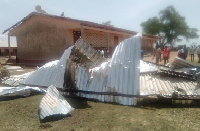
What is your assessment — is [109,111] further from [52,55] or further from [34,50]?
[34,50]

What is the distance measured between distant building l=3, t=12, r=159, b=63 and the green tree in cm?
4410

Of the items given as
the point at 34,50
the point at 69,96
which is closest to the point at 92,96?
the point at 69,96

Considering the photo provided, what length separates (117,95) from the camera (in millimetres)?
6293

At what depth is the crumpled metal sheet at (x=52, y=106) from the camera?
5117mm

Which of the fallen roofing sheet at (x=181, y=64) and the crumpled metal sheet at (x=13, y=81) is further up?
the fallen roofing sheet at (x=181, y=64)

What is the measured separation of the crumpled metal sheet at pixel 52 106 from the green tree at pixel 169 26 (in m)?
61.2

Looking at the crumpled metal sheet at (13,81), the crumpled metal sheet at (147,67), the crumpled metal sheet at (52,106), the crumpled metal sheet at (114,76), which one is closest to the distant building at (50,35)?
the crumpled metal sheet at (147,67)

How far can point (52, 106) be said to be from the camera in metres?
5.41

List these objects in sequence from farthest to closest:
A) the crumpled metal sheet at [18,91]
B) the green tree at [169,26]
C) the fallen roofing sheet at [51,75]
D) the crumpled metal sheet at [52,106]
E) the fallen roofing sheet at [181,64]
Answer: the green tree at [169,26], the fallen roofing sheet at [181,64], the fallen roofing sheet at [51,75], the crumpled metal sheet at [18,91], the crumpled metal sheet at [52,106]

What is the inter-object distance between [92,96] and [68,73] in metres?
1.11

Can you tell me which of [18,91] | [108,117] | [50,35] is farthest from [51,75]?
[50,35]

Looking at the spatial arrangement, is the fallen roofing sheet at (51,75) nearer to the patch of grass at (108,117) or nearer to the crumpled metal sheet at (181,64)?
the patch of grass at (108,117)

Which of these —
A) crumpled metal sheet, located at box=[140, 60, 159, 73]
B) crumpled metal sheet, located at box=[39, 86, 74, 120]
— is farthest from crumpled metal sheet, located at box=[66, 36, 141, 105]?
crumpled metal sheet, located at box=[140, 60, 159, 73]

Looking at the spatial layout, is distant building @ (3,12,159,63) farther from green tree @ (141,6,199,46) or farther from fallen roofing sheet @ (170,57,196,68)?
green tree @ (141,6,199,46)
